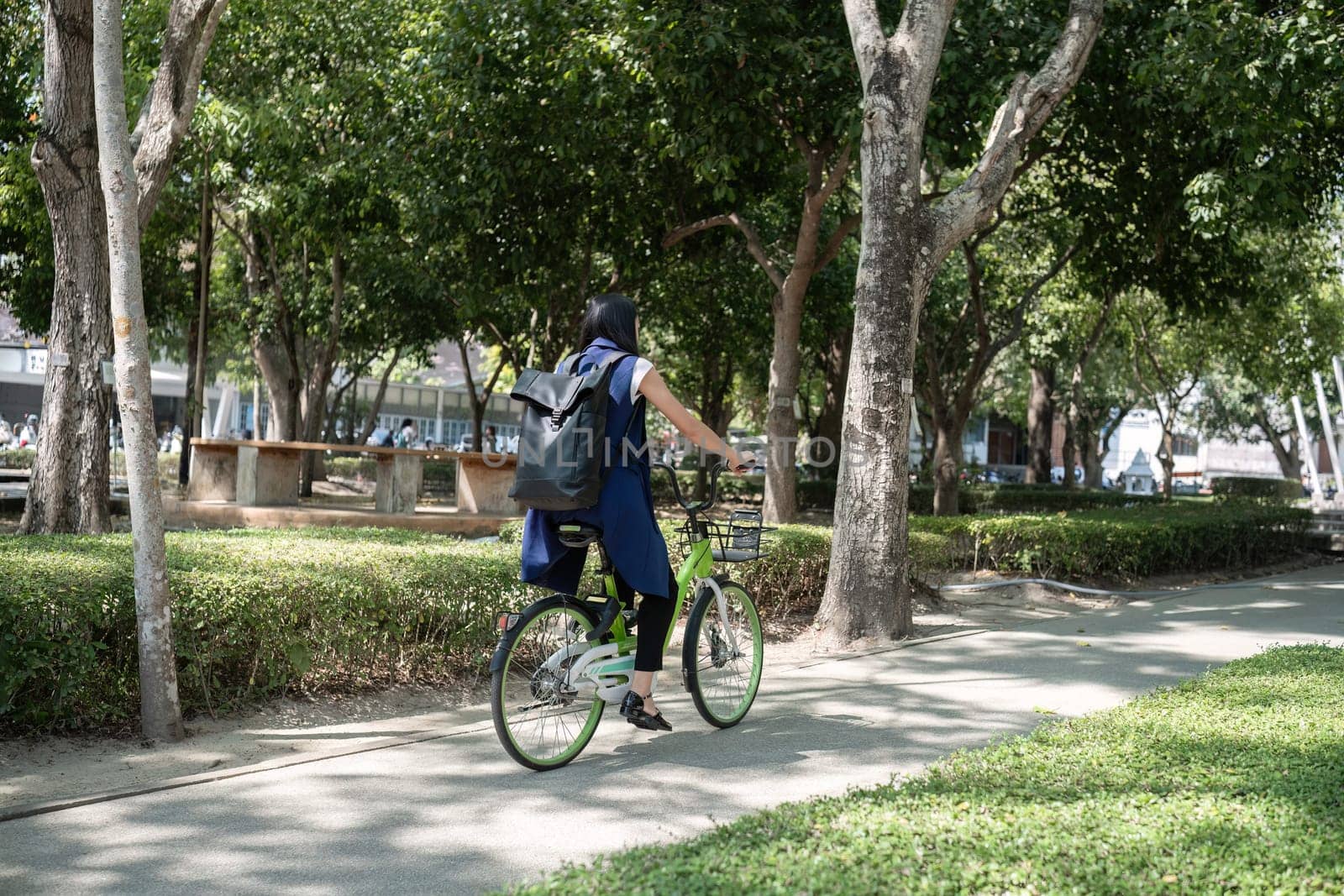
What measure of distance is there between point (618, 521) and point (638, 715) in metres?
0.86

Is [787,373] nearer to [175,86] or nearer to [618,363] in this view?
[175,86]

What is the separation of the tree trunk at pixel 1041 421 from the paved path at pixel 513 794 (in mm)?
22232

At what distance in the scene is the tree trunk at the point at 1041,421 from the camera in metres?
28.5

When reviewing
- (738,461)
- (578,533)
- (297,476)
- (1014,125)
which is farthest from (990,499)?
(578,533)

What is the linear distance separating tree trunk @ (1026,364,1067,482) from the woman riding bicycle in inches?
941

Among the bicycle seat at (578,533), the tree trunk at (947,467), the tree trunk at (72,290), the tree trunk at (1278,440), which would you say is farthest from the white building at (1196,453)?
the bicycle seat at (578,533)

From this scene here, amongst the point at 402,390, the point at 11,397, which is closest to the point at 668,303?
the point at 402,390

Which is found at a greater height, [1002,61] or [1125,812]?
[1002,61]

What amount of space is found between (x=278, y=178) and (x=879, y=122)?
36.7 feet

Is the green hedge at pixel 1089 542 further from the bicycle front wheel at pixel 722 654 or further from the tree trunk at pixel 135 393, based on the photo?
the tree trunk at pixel 135 393

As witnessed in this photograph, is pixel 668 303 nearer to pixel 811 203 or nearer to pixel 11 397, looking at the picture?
pixel 811 203

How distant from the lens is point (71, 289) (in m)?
8.12

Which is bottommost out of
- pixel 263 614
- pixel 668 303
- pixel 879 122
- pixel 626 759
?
pixel 626 759

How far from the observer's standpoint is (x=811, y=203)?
39.8 feet
